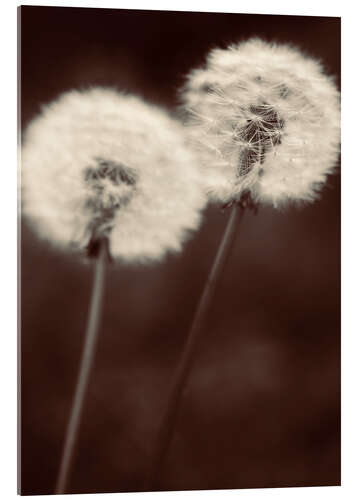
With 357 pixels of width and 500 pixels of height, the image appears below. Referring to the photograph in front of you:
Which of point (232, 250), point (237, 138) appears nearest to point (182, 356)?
point (232, 250)

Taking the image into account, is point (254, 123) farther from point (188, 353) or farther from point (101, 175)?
point (188, 353)

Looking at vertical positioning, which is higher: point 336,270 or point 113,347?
point 336,270

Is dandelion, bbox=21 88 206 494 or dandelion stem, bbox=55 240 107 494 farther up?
dandelion, bbox=21 88 206 494

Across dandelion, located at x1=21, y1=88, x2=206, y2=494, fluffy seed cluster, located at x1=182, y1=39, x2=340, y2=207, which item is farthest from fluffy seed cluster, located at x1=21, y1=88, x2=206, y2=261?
fluffy seed cluster, located at x1=182, y1=39, x2=340, y2=207

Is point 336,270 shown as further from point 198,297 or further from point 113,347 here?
point 113,347

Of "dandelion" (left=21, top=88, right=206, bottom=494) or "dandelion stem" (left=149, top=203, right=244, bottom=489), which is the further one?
"dandelion stem" (left=149, top=203, right=244, bottom=489)

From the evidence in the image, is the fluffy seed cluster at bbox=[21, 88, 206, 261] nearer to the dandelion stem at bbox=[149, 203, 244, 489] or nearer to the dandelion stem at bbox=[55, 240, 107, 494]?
the dandelion stem at bbox=[55, 240, 107, 494]

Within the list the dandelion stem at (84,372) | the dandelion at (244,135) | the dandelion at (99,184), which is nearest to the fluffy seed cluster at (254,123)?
the dandelion at (244,135)
